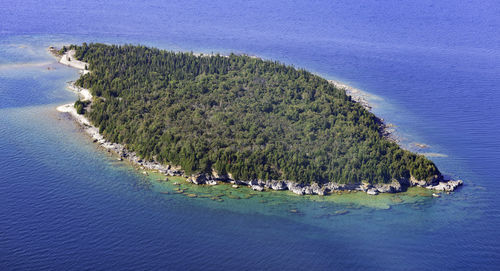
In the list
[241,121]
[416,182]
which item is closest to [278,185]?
[241,121]

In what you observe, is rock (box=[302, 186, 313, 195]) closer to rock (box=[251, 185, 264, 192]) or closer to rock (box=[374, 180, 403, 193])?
rock (box=[251, 185, 264, 192])

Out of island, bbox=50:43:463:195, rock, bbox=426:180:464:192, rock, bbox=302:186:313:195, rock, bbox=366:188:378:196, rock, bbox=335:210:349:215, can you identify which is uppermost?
island, bbox=50:43:463:195

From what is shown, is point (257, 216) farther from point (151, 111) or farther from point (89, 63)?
point (89, 63)

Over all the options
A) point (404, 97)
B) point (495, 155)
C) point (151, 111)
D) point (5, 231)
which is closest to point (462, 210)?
point (495, 155)

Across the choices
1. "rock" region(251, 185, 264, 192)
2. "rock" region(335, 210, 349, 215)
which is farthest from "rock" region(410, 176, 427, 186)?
"rock" region(251, 185, 264, 192)

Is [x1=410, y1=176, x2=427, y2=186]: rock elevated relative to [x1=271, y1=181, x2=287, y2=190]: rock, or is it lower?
elevated

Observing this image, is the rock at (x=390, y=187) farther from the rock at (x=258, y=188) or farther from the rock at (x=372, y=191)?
the rock at (x=258, y=188)

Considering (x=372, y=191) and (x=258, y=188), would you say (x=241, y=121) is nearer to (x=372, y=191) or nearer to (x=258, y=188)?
(x=258, y=188)
